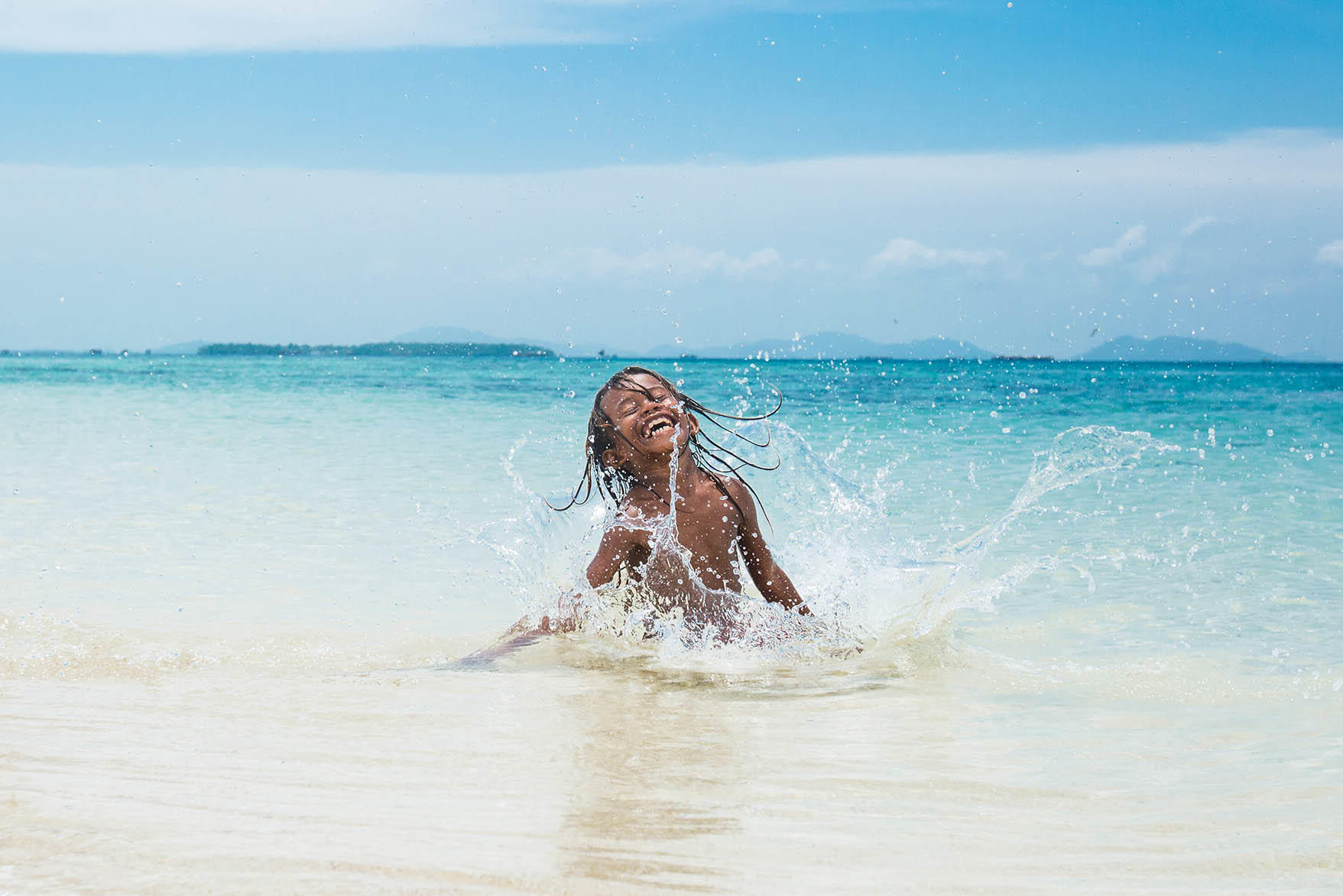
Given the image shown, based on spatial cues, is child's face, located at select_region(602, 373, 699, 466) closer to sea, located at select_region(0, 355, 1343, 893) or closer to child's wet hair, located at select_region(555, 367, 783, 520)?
child's wet hair, located at select_region(555, 367, 783, 520)

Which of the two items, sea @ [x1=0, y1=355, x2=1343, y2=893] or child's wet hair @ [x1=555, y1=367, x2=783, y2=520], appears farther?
child's wet hair @ [x1=555, y1=367, x2=783, y2=520]

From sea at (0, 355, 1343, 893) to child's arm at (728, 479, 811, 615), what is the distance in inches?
6.6

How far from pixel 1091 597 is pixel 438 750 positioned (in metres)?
3.99

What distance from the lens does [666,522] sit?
466cm

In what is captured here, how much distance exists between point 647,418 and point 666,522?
0.45 metres

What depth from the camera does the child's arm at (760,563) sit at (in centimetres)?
480

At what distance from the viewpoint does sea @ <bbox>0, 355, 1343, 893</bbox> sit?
96.8 inches

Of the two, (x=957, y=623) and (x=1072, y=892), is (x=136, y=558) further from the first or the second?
(x=1072, y=892)

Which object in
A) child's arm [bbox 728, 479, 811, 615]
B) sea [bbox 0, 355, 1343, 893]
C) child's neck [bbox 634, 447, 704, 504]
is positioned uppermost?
child's neck [bbox 634, 447, 704, 504]

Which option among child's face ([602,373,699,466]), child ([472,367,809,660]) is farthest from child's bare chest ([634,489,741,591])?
child's face ([602,373,699,466])

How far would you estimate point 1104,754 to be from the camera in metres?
3.28

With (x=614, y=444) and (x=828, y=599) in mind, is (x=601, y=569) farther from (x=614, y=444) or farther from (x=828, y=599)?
(x=828, y=599)

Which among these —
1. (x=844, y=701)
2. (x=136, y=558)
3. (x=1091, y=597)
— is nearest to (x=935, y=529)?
(x=1091, y=597)

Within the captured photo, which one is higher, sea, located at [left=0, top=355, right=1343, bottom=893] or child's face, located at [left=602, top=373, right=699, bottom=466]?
child's face, located at [left=602, top=373, right=699, bottom=466]
